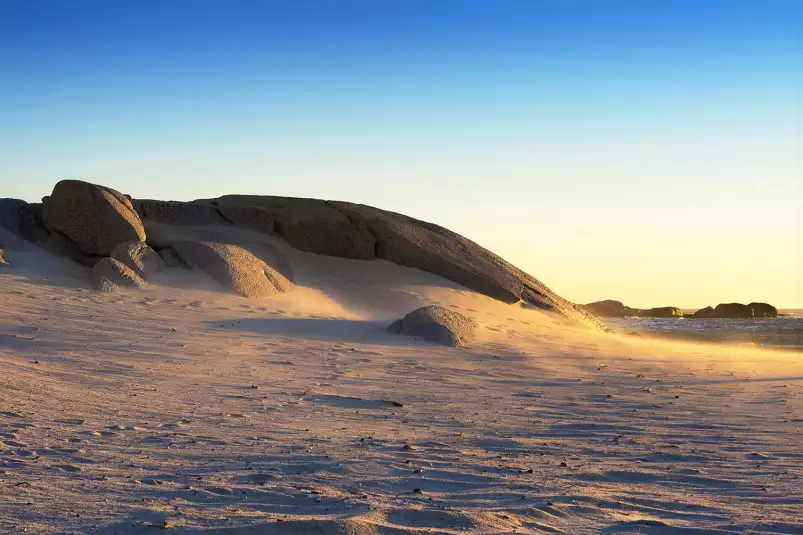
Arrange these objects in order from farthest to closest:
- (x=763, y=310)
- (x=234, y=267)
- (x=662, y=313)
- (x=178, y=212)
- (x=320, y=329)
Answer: (x=662, y=313) < (x=763, y=310) < (x=178, y=212) < (x=234, y=267) < (x=320, y=329)

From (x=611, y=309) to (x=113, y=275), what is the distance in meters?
37.0

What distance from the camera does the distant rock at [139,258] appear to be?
14469mm

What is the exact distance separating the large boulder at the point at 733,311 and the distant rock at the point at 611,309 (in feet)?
15.4

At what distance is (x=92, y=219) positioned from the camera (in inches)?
598

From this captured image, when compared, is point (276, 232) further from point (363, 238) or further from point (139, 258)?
point (139, 258)

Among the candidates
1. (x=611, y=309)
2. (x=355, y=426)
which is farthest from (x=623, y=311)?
(x=355, y=426)

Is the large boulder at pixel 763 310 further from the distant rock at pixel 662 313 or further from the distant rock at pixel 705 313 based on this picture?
the distant rock at pixel 662 313

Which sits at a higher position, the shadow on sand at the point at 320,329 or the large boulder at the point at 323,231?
the large boulder at the point at 323,231

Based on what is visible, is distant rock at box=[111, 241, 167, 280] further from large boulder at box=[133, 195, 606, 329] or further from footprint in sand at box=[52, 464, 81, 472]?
footprint in sand at box=[52, 464, 81, 472]

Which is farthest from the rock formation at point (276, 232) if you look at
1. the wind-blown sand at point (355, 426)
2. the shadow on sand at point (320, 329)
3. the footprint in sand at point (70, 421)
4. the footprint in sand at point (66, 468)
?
the footprint in sand at point (66, 468)

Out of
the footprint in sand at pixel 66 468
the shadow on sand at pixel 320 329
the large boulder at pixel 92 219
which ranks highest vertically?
the large boulder at pixel 92 219

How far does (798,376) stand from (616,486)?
710 centimetres

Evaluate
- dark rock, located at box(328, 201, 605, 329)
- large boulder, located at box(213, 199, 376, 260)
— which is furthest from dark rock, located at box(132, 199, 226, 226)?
dark rock, located at box(328, 201, 605, 329)

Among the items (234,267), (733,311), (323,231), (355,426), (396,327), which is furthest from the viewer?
(733,311)
